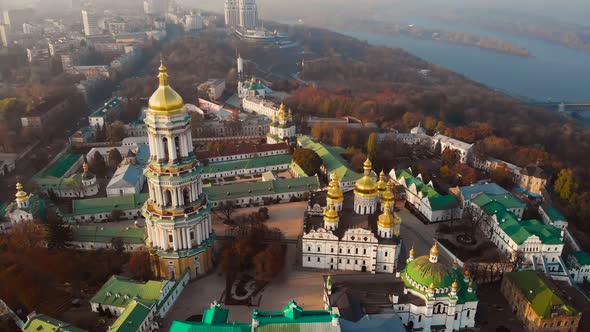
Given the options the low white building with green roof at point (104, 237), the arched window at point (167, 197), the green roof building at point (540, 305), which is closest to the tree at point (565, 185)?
the green roof building at point (540, 305)

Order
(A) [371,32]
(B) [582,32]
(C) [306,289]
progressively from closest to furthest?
(C) [306,289]
(B) [582,32]
(A) [371,32]

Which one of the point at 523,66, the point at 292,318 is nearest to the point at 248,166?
the point at 292,318

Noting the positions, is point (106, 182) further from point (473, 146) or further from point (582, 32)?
point (582, 32)

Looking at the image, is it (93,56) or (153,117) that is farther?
(93,56)

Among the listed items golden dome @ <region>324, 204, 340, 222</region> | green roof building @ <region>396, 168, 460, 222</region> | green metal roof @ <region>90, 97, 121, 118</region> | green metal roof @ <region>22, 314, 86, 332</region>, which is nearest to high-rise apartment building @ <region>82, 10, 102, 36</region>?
green metal roof @ <region>90, 97, 121, 118</region>

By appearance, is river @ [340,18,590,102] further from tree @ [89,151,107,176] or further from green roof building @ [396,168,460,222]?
tree @ [89,151,107,176]

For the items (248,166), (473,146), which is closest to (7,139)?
(248,166)

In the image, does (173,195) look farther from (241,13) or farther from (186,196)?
(241,13)
